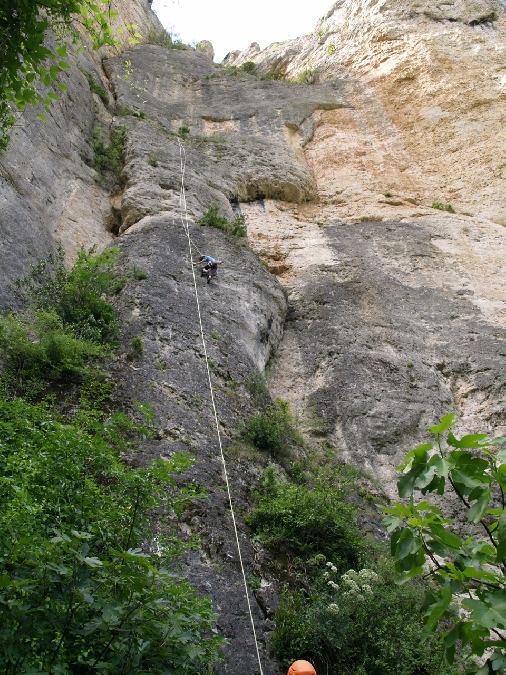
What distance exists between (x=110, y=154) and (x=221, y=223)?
3.84 m

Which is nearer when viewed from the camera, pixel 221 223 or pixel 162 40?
pixel 221 223

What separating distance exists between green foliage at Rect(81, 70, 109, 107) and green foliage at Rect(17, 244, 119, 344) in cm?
973

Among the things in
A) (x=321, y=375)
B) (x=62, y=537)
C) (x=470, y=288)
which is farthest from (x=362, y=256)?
(x=62, y=537)

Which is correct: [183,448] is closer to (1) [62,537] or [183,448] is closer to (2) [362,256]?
(1) [62,537]

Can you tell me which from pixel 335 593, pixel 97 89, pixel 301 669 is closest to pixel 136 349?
pixel 335 593

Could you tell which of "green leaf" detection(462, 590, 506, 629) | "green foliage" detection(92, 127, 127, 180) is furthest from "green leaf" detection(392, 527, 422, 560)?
"green foliage" detection(92, 127, 127, 180)

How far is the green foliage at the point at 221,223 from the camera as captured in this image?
13.0 metres

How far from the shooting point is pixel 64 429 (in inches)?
165

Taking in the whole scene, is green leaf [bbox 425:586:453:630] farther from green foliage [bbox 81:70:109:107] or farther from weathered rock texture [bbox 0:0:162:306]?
green foliage [bbox 81:70:109:107]

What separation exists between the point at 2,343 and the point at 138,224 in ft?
18.5

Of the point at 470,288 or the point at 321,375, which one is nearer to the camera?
the point at 321,375

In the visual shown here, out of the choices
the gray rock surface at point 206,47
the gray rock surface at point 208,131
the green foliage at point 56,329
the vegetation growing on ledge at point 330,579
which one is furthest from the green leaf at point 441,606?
the gray rock surface at point 206,47

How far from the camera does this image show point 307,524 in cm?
689

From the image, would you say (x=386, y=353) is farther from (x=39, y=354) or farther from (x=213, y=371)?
(x=39, y=354)
